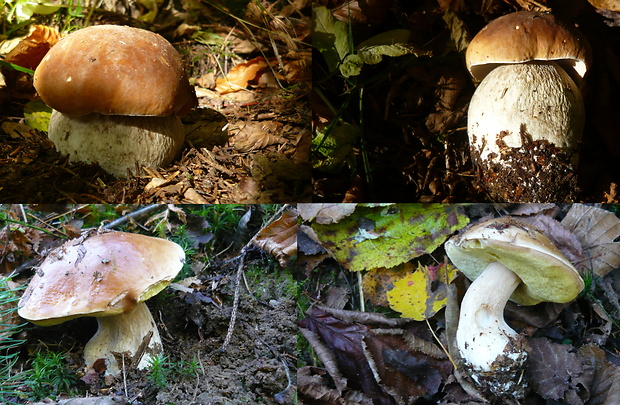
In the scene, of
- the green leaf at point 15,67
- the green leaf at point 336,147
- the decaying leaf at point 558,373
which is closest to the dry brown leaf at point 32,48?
the green leaf at point 15,67

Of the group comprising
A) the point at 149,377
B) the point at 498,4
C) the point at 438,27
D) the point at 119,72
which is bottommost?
the point at 149,377

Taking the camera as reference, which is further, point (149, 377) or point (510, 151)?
point (510, 151)

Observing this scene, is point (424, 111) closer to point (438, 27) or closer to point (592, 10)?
point (438, 27)

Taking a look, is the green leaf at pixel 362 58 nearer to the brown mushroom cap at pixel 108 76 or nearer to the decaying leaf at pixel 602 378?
the brown mushroom cap at pixel 108 76

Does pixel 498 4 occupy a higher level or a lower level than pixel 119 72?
higher

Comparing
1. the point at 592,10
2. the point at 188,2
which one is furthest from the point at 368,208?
the point at 188,2

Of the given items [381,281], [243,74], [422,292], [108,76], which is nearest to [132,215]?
[108,76]

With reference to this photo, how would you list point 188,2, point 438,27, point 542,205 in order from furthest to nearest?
point 188,2, point 438,27, point 542,205
